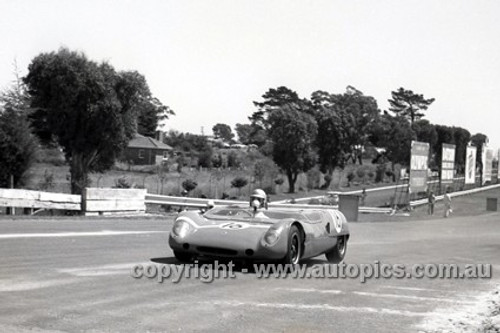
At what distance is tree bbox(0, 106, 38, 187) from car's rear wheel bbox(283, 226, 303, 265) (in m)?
17.7

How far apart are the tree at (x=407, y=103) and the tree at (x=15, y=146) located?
141068 mm

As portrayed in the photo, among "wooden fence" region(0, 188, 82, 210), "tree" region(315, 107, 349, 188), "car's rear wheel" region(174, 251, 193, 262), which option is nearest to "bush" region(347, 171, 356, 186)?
"tree" region(315, 107, 349, 188)

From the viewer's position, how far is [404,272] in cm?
1234

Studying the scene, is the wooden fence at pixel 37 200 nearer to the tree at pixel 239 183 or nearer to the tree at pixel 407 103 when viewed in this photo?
the tree at pixel 239 183

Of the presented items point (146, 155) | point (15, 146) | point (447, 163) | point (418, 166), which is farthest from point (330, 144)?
point (15, 146)

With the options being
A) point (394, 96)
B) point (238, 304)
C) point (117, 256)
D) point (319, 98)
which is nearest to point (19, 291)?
point (238, 304)

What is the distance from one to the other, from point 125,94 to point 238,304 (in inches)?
1407

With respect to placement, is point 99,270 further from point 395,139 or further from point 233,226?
point 395,139

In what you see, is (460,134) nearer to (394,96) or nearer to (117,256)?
(394,96)

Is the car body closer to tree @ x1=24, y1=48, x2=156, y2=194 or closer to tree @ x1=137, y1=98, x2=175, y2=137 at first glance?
tree @ x1=24, y1=48, x2=156, y2=194

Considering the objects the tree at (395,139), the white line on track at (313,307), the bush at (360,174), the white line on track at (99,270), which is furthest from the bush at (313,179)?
the white line on track at (313,307)

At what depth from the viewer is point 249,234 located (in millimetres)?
10969

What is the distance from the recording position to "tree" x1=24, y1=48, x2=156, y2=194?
4112cm

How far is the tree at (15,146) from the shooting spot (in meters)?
26.7
